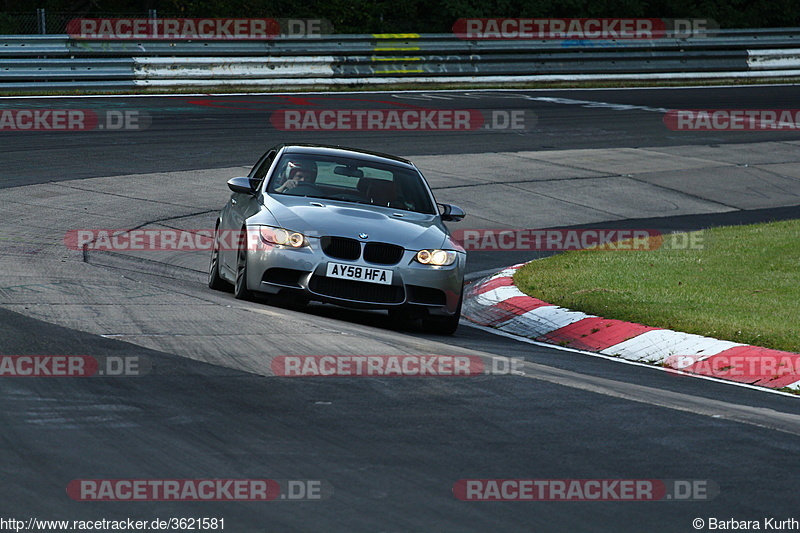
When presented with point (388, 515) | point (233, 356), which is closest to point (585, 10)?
point (233, 356)

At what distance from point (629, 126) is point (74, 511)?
2158cm

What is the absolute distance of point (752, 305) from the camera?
404 inches

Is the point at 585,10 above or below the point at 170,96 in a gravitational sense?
above

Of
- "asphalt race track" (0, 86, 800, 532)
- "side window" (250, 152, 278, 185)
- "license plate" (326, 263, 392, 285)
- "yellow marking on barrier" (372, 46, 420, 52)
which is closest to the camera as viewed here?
"asphalt race track" (0, 86, 800, 532)

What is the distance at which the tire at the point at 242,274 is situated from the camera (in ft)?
31.2

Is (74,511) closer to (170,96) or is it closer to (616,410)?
(616,410)

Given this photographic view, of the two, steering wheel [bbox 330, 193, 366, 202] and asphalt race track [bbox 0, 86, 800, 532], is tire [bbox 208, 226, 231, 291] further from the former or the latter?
steering wheel [bbox 330, 193, 366, 202]

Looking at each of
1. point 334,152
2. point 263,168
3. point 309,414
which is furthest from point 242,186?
point 309,414

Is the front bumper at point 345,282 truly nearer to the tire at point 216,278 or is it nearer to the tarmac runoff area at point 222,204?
the tarmac runoff area at point 222,204

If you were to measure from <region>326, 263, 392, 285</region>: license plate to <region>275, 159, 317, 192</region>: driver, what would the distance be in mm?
1391

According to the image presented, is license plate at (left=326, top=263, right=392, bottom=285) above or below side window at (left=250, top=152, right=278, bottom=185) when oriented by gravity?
below

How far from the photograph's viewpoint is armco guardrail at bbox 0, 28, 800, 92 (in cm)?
2486

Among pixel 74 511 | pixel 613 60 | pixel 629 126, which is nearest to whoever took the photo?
pixel 74 511

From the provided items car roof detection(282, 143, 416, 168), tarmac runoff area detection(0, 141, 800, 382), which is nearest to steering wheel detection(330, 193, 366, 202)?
car roof detection(282, 143, 416, 168)
